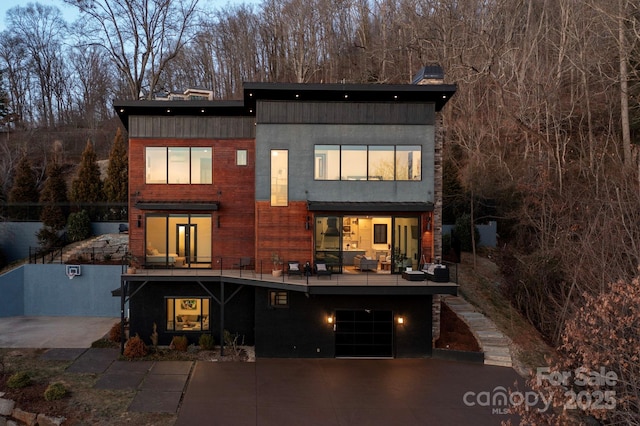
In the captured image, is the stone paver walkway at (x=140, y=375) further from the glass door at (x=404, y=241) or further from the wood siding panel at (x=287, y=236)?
the glass door at (x=404, y=241)

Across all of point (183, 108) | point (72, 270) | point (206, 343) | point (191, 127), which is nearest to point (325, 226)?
point (206, 343)

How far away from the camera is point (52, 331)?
16953 millimetres

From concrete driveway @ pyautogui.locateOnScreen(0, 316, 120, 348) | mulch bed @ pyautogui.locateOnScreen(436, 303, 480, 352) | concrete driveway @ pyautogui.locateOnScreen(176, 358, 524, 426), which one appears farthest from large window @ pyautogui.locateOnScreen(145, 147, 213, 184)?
mulch bed @ pyautogui.locateOnScreen(436, 303, 480, 352)

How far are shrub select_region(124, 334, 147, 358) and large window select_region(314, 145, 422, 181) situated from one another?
8.48 m

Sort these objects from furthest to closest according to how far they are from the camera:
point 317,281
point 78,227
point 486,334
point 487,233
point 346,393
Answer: point 487,233
point 78,227
point 486,334
point 317,281
point 346,393

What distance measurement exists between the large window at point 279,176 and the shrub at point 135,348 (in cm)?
671

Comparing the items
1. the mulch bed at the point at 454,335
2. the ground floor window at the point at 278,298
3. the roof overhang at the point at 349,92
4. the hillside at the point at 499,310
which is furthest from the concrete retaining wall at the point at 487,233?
the ground floor window at the point at 278,298

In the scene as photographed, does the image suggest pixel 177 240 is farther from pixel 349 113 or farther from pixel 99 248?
pixel 99 248

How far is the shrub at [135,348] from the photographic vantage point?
45.6 feet

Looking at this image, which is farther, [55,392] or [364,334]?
[364,334]

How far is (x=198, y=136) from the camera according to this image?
15.9 m

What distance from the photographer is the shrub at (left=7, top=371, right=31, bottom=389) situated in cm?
1137

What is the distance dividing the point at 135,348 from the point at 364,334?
8.03 metres

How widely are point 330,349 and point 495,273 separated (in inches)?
460
